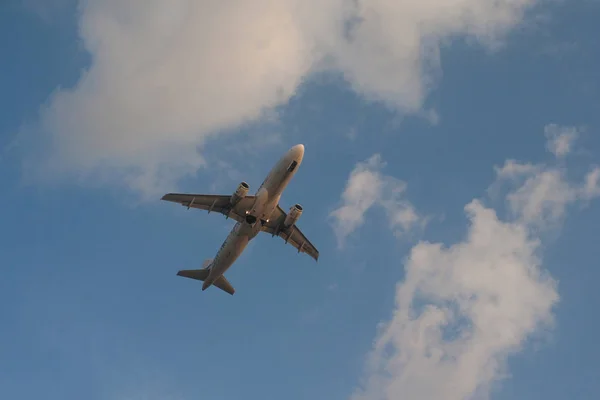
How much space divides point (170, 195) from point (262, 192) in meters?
11.3

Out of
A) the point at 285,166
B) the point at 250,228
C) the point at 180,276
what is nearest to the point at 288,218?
the point at 250,228

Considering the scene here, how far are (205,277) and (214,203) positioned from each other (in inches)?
525

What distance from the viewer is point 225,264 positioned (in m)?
74.9

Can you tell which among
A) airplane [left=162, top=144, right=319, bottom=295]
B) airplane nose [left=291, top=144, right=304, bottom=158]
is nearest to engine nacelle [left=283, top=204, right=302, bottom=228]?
airplane [left=162, top=144, right=319, bottom=295]

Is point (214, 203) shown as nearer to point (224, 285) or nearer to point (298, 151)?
point (298, 151)

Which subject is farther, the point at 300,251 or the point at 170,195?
the point at 300,251

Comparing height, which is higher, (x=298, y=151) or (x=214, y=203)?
(x=298, y=151)

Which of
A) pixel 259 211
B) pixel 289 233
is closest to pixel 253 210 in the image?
pixel 259 211

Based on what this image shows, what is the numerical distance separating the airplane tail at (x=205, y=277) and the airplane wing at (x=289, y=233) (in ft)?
35.3

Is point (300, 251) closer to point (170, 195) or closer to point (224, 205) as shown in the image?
point (224, 205)

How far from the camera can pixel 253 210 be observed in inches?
2776

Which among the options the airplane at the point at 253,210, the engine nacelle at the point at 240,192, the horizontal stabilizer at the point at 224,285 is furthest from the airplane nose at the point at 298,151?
the horizontal stabilizer at the point at 224,285

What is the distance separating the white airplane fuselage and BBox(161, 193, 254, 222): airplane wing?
1182 mm

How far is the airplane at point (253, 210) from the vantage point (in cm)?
6756
